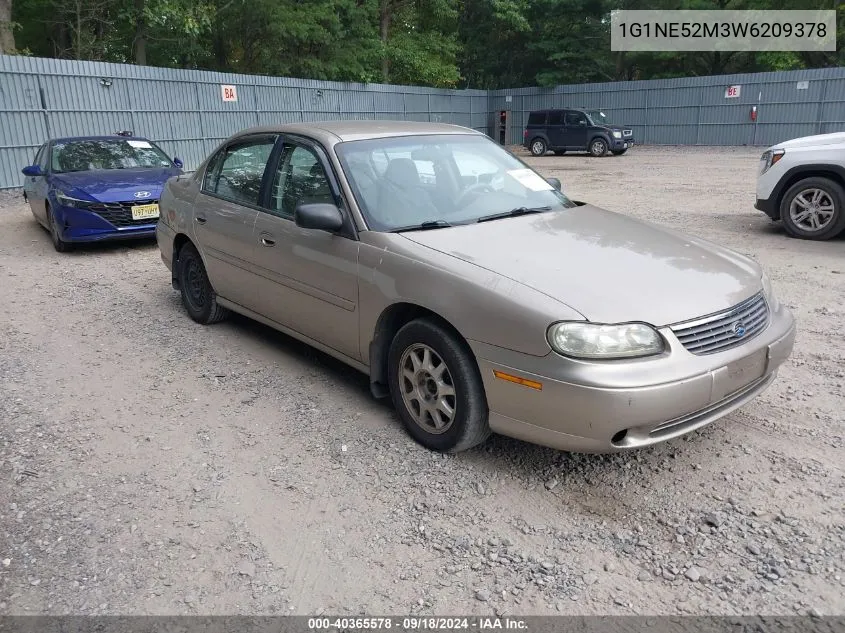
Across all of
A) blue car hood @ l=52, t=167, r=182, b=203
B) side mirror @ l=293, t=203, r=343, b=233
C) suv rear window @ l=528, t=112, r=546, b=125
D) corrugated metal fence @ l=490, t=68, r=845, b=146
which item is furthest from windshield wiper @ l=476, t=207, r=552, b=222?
corrugated metal fence @ l=490, t=68, r=845, b=146

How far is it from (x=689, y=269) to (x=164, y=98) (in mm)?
18268

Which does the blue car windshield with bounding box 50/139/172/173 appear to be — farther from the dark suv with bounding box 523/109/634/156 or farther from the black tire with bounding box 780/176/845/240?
the dark suv with bounding box 523/109/634/156

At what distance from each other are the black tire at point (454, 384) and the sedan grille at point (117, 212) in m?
6.28

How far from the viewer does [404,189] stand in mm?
4074

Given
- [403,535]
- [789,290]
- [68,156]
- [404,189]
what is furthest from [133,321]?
[789,290]

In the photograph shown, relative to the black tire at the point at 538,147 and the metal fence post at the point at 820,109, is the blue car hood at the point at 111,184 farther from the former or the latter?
the metal fence post at the point at 820,109

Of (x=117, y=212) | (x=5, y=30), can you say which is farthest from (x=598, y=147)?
(x=117, y=212)

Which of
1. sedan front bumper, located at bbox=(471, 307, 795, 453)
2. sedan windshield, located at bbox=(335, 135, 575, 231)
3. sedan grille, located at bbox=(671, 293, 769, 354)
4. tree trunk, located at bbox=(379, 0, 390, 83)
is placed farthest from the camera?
tree trunk, located at bbox=(379, 0, 390, 83)

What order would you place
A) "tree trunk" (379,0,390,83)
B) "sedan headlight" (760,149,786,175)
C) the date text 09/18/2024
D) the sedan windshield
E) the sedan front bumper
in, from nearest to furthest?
1. the date text 09/18/2024
2. the sedan front bumper
3. the sedan windshield
4. "sedan headlight" (760,149,786,175)
5. "tree trunk" (379,0,390,83)

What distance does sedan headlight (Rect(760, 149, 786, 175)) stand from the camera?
834 cm

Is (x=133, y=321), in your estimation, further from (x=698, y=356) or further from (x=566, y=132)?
(x=566, y=132)

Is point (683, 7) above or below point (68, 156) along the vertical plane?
above

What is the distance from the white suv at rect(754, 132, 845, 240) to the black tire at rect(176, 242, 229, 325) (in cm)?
676

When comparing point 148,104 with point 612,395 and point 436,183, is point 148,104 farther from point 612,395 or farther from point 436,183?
point 612,395
